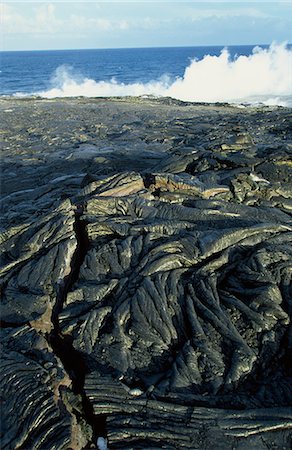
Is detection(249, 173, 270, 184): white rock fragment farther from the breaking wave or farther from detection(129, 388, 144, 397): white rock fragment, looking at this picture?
the breaking wave

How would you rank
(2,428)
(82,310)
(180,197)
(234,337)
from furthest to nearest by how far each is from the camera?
(180,197), (82,310), (234,337), (2,428)

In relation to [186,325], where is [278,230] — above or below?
above

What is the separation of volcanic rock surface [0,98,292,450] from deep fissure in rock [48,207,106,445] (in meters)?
0.01

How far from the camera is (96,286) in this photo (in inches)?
219

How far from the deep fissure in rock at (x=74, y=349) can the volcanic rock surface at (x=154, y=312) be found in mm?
15

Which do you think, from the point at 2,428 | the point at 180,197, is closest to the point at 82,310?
the point at 2,428

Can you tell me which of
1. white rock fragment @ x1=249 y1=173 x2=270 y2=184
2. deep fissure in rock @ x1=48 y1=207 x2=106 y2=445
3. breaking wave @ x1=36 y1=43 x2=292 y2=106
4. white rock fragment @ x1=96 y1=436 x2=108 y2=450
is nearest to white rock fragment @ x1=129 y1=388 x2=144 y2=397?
deep fissure in rock @ x1=48 y1=207 x2=106 y2=445

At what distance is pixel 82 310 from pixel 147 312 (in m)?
0.81

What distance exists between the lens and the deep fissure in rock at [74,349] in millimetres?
4191

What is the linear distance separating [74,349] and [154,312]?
982 millimetres

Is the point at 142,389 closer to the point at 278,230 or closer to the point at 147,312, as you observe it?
the point at 147,312

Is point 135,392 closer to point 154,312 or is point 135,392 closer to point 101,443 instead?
point 101,443

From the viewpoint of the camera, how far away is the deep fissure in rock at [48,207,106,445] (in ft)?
13.8

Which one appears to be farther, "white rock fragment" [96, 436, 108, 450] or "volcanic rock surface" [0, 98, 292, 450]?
"volcanic rock surface" [0, 98, 292, 450]
